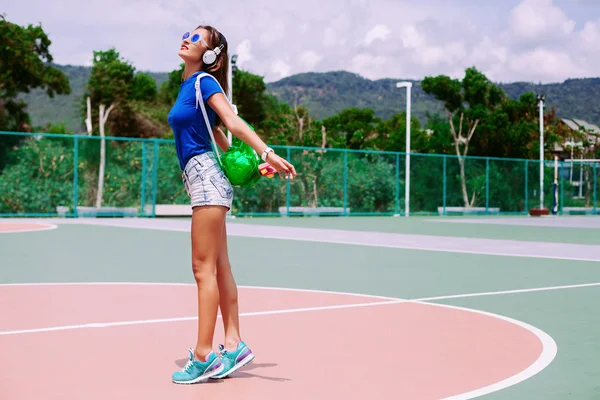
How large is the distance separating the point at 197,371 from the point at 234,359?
0.25 m

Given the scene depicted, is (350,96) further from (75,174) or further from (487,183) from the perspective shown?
(75,174)

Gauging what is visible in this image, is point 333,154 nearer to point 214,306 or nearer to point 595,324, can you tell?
point 595,324

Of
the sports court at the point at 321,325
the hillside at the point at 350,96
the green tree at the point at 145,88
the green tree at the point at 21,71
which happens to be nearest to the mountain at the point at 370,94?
the hillside at the point at 350,96

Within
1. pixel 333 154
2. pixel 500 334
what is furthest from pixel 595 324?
pixel 333 154

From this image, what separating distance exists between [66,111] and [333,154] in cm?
7667

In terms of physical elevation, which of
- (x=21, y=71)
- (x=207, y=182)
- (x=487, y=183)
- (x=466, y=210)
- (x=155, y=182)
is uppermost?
(x=21, y=71)

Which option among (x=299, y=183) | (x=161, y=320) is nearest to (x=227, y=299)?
(x=161, y=320)

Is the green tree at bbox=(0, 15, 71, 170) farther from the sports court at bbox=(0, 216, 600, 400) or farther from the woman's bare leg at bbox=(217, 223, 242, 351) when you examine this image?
the woman's bare leg at bbox=(217, 223, 242, 351)

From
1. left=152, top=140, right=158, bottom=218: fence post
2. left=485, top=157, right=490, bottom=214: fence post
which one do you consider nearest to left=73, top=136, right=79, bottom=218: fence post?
left=152, top=140, right=158, bottom=218: fence post

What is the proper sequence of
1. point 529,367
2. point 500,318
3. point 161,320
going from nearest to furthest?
point 529,367
point 161,320
point 500,318

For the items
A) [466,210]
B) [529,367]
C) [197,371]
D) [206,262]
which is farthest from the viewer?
[466,210]

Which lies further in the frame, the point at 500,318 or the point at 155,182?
the point at 155,182

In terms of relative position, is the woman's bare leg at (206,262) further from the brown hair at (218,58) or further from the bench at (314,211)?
the bench at (314,211)

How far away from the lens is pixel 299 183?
31.3 m
